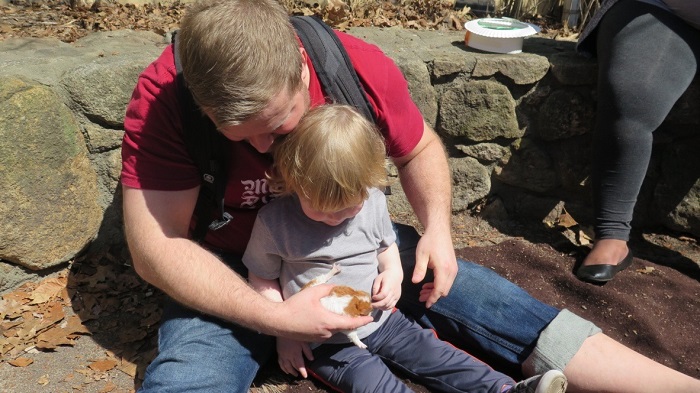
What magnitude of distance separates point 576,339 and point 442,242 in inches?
21.8

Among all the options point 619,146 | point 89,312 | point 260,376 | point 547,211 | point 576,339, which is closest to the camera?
point 576,339

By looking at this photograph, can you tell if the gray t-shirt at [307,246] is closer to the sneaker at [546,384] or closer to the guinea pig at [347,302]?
the guinea pig at [347,302]

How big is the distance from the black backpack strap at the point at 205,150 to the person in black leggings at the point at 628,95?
1.73m

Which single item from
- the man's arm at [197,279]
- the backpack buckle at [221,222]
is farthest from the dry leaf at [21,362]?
the backpack buckle at [221,222]

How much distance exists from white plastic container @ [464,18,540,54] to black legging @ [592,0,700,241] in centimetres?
41

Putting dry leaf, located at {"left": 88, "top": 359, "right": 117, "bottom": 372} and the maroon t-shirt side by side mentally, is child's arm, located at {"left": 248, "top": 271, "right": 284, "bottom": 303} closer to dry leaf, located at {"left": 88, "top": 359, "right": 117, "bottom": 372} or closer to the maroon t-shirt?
the maroon t-shirt

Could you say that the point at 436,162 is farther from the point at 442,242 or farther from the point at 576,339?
the point at 576,339

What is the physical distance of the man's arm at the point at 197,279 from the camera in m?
1.96

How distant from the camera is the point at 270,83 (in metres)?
1.65

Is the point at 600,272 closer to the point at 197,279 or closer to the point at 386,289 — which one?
the point at 386,289

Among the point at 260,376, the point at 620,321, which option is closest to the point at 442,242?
the point at 260,376

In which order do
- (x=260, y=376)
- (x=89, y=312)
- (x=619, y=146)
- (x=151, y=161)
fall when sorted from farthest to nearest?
(x=619, y=146) < (x=89, y=312) < (x=260, y=376) < (x=151, y=161)

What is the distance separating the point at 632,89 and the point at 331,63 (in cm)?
145

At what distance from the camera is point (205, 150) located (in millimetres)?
1975
